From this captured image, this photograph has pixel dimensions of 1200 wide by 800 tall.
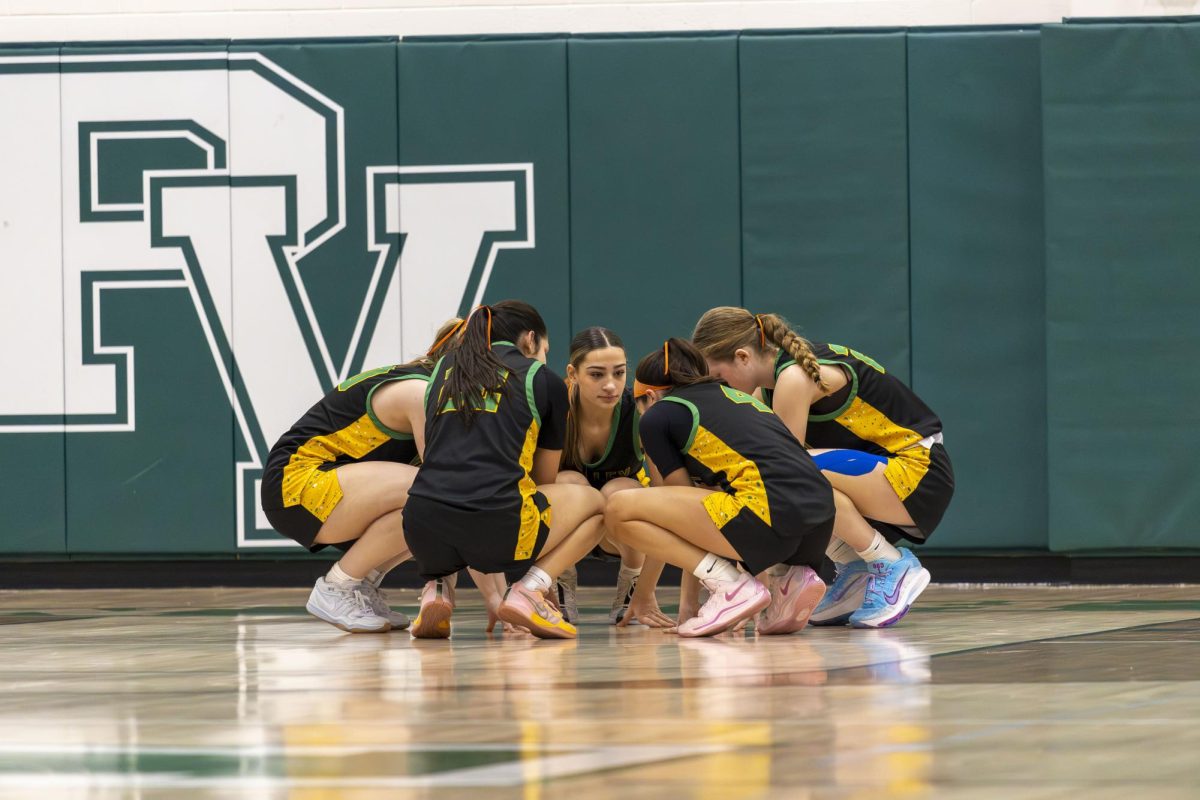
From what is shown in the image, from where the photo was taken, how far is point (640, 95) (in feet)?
22.1

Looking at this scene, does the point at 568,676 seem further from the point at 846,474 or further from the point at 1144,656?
the point at 846,474

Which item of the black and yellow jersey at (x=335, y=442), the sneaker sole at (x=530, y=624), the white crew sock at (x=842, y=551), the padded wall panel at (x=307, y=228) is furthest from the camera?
the padded wall panel at (x=307, y=228)

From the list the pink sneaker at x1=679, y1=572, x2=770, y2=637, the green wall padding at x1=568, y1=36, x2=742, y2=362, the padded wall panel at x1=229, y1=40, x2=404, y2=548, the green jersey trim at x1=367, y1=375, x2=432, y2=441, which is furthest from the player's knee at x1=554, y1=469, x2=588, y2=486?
the padded wall panel at x1=229, y1=40, x2=404, y2=548

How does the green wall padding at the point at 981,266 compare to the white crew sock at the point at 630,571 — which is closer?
the white crew sock at the point at 630,571

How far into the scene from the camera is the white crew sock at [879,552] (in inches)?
175

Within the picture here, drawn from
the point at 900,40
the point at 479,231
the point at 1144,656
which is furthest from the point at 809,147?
the point at 1144,656

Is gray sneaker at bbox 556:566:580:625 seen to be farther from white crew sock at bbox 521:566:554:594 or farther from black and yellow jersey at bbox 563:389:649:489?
white crew sock at bbox 521:566:554:594

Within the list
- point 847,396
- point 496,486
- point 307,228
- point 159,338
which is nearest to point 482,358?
point 496,486

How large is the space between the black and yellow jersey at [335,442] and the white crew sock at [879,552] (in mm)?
1305

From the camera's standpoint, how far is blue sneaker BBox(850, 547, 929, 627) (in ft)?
14.3

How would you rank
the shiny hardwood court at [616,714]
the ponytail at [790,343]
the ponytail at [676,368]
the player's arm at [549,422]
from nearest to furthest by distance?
A: 1. the shiny hardwood court at [616,714]
2. the player's arm at [549,422]
3. the ponytail at [676,368]
4. the ponytail at [790,343]

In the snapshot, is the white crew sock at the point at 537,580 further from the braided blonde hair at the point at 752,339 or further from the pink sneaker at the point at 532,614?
the braided blonde hair at the point at 752,339

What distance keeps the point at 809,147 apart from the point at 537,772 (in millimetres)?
5019

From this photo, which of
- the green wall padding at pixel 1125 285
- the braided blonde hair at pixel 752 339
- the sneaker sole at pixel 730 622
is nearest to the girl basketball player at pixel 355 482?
the braided blonde hair at pixel 752 339
